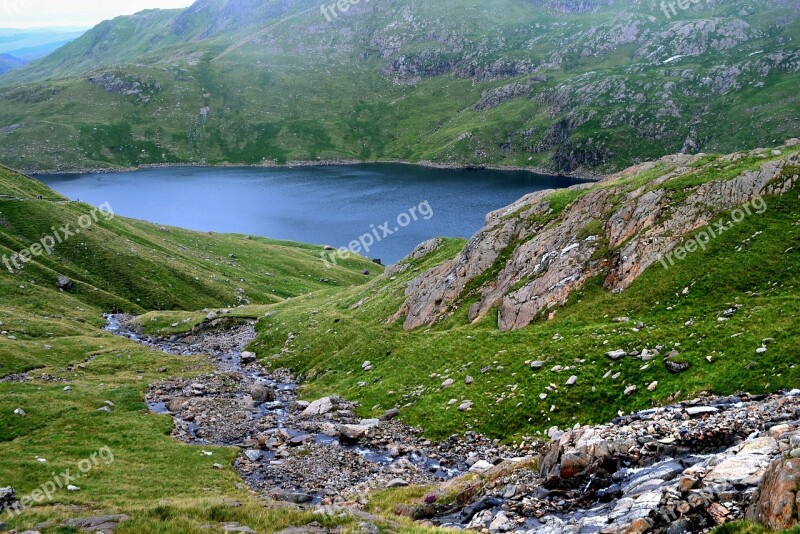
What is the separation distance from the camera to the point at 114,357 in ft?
182

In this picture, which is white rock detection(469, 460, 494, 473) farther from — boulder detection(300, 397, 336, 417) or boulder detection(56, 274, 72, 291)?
boulder detection(56, 274, 72, 291)

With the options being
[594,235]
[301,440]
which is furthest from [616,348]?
[301,440]

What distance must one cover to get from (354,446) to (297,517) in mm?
12475

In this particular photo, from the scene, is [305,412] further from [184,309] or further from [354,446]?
[184,309]

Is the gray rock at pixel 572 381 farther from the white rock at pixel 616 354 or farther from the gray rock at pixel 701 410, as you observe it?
the gray rock at pixel 701 410

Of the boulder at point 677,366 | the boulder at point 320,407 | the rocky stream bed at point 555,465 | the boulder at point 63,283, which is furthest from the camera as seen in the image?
the boulder at point 63,283

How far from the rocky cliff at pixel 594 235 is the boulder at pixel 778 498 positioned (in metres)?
23.9

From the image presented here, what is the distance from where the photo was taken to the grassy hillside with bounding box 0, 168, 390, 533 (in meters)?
21.8

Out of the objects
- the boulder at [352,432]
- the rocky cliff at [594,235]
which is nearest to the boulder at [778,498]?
the boulder at [352,432]

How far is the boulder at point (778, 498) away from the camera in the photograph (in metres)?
10.9

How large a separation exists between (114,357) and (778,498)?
195ft

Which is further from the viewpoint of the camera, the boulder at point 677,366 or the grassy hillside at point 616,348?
Result: the boulder at point 677,366

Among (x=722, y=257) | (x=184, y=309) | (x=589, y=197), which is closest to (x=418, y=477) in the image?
(x=722, y=257)

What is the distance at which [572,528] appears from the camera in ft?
49.3
